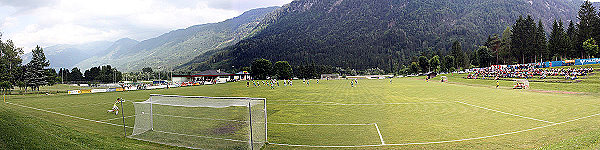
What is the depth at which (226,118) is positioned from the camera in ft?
33.4

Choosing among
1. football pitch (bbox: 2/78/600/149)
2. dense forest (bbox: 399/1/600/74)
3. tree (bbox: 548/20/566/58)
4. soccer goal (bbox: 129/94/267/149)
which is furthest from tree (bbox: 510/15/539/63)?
soccer goal (bbox: 129/94/267/149)

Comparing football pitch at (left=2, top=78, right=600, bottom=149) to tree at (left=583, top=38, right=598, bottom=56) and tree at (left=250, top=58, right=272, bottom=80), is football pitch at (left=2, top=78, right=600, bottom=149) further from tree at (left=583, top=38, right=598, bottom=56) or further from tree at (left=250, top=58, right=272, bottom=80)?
tree at (left=250, top=58, right=272, bottom=80)

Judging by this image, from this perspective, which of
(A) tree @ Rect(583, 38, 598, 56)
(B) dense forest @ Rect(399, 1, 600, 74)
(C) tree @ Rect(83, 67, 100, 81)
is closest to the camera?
(A) tree @ Rect(583, 38, 598, 56)

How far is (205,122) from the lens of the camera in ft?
34.1

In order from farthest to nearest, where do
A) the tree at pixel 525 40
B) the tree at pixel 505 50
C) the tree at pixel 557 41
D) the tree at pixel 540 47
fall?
1. the tree at pixel 505 50
2. the tree at pixel 525 40
3. the tree at pixel 540 47
4. the tree at pixel 557 41

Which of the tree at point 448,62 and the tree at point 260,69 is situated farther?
the tree at point 448,62

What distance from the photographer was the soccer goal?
9.55 m

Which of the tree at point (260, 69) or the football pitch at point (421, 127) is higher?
the tree at point (260, 69)

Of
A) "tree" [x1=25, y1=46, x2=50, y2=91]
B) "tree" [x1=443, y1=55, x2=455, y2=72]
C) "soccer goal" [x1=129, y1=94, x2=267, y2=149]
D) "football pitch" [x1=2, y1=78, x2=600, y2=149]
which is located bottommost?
"football pitch" [x1=2, y1=78, x2=600, y2=149]

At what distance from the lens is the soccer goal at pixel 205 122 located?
955 cm

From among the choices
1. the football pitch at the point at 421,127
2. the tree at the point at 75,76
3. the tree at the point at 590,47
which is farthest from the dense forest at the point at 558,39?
the tree at the point at 75,76

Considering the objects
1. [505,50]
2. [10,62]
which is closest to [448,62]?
[505,50]

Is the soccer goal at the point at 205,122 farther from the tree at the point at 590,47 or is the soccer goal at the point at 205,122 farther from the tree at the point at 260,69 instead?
the tree at the point at 260,69

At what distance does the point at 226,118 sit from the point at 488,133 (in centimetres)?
995
